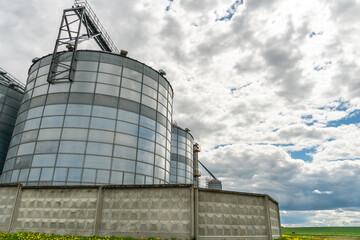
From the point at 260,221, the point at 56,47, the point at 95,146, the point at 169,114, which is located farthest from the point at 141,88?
the point at 260,221

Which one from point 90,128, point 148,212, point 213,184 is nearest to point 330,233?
point 213,184

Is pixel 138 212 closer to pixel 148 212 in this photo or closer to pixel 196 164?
pixel 148 212

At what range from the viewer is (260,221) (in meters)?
12.8

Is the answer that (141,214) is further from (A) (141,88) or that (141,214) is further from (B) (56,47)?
(B) (56,47)

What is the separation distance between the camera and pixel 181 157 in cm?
4719

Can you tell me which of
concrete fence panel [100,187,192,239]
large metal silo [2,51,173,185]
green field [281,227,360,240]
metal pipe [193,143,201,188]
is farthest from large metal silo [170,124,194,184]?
green field [281,227,360,240]

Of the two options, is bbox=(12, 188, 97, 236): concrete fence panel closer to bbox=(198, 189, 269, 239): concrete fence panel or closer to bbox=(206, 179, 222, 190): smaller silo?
bbox=(198, 189, 269, 239): concrete fence panel

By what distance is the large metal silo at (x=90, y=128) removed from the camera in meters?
21.4

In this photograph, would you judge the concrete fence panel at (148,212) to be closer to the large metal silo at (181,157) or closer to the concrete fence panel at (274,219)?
the concrete fence panel at (274,219)

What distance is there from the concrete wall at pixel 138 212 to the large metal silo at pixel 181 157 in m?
32.2

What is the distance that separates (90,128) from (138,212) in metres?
13.0

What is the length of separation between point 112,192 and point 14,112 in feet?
80.1

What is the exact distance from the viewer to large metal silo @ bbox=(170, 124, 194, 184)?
45.2m

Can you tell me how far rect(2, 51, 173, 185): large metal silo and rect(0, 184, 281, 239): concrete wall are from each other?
8.23m
